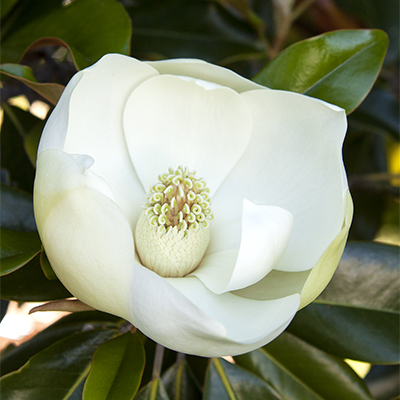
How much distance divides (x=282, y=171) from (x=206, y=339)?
341 millimetres

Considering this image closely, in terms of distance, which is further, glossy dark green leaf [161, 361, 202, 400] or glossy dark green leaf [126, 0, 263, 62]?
glossy dark green leaf [126, 0, 263, 62]

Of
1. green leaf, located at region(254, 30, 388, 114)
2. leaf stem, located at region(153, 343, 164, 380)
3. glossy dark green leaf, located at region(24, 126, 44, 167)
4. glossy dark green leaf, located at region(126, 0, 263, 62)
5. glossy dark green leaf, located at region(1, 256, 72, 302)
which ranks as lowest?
leaf stem, located at region(153, 343, 164, 380)

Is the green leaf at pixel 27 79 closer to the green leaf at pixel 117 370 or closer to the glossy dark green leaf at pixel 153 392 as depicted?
the green leaf at pixel 117 370

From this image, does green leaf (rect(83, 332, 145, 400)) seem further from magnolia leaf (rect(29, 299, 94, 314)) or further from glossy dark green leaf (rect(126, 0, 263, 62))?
glossy dark green leaf (rect(126, 0, 263, 62))

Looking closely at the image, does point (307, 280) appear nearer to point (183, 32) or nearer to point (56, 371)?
point (56, 371)

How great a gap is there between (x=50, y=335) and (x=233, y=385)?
1.16 ft

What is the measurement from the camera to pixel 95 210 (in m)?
0.52

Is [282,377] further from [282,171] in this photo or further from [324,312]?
[282,171]

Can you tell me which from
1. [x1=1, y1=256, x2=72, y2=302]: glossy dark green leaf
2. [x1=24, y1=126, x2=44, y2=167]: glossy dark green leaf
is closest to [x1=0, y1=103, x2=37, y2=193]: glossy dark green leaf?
[x1=24, y1=126, x2=44, y2=167]: glossy dark green leaf

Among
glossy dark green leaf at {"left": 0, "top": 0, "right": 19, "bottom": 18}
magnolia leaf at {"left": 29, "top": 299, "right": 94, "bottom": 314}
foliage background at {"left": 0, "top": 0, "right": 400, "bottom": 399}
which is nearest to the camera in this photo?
magnolia leaf at {"left": 29, "top": 299, "right": 94, "bottom": 314}

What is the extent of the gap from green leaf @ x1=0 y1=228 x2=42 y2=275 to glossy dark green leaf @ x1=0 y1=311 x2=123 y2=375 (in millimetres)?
213

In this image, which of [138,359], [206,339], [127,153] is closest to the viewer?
[206,339]

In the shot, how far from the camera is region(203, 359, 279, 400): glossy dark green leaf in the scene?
2.59 ft

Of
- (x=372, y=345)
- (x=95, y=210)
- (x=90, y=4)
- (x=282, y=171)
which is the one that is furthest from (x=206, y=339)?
(x=90, y=4)
